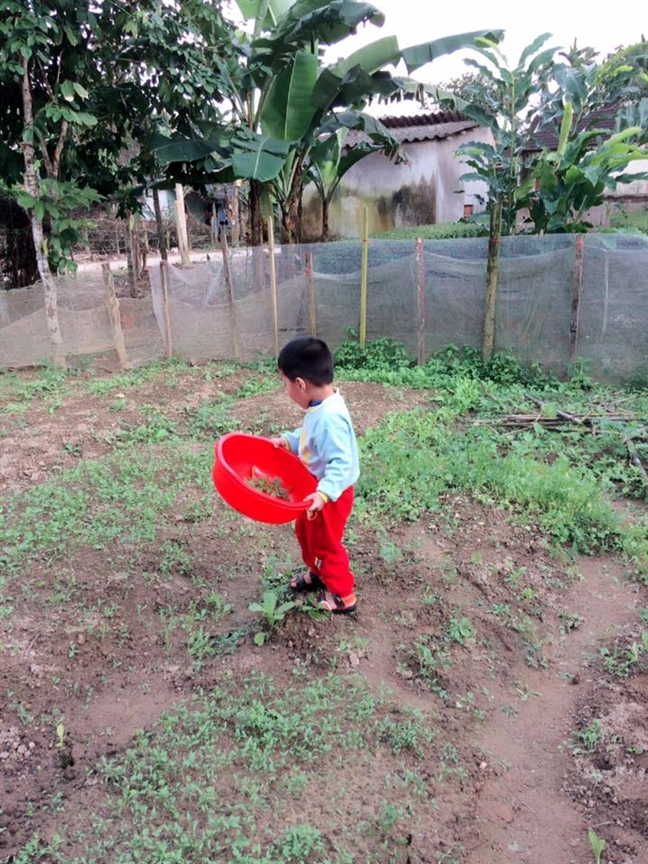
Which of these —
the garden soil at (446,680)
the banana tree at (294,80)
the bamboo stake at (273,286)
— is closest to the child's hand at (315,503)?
the garden soil at (446,680)

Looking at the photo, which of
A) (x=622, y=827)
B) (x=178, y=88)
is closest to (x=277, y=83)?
(x=178, y=88)

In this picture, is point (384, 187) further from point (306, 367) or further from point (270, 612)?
point (270, 612)

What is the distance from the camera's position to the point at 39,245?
325 inches

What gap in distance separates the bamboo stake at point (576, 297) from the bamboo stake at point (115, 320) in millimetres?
5492

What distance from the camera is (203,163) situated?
9.02m

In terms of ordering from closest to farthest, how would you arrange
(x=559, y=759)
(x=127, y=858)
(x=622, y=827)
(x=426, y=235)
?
1. (x=127, y=858)
2. (x=622, y=827)
3. (x=559, y=759)
4. (x=426, y=235)

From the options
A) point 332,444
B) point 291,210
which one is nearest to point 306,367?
point 332,444

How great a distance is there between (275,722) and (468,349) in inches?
241

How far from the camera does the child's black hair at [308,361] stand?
112 inches

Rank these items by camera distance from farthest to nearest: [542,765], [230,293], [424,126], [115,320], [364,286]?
[424,126] < [230,293] < [115,320] < [364,286] < [542,765]

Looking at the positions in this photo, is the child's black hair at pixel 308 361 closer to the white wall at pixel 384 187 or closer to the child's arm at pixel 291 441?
the child's arm at pixel 291 441

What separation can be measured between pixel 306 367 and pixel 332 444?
36 cm

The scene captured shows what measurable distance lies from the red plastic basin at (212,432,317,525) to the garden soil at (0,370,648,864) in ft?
2.17

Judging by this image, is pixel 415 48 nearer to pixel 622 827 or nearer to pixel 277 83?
pixel 277 83
